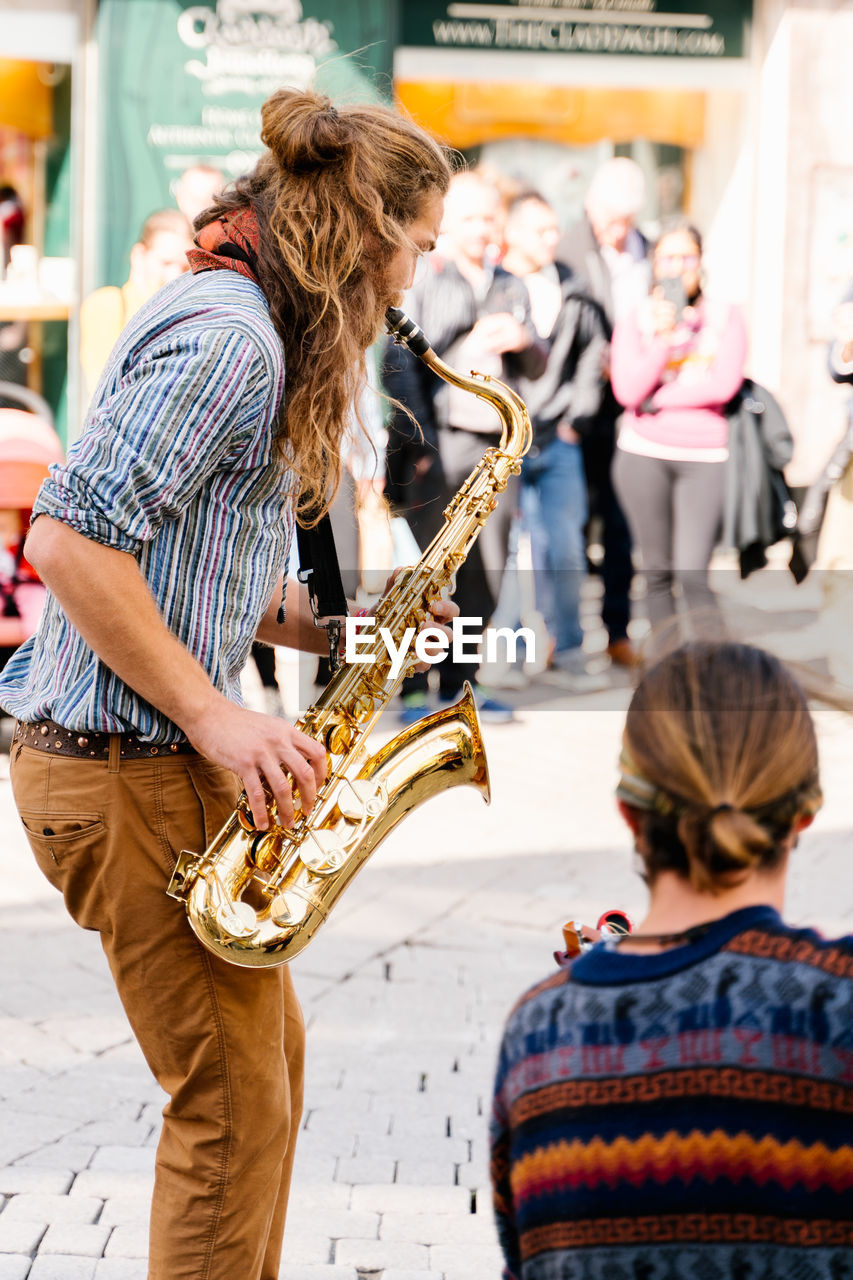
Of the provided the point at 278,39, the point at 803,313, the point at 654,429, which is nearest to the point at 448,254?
the point at 654,429

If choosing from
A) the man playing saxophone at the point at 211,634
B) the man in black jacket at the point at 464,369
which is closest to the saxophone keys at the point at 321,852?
the man playing saxophone at the point at 211,634

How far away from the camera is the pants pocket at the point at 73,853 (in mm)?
1987

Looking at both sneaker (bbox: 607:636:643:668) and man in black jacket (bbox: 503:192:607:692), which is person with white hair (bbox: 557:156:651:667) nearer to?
sneaker (bbox: 607:636:643:668)

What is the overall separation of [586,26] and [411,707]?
4.26 m

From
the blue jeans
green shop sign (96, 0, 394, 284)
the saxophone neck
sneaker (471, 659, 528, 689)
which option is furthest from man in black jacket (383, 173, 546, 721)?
the saxophone neck

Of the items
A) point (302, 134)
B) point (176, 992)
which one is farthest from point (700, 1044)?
point (302, 134)

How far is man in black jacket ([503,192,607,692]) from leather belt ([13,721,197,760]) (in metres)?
5.09

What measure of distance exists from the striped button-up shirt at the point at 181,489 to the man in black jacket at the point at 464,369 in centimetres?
453

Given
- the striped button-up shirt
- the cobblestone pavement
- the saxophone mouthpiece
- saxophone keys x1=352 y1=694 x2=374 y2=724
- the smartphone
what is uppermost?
the smartphone

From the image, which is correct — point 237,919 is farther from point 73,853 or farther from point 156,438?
point 156,438

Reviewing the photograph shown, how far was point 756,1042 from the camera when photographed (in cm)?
135

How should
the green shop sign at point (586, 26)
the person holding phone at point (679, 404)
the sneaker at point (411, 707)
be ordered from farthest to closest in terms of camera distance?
1. the green shop sign at point (586, 26)
2. the person holding phone at point (679, 404)
3. the sneaker at point (411, 707)

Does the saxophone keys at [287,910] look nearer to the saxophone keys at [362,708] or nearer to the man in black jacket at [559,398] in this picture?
the saxophone keys at [362,708]

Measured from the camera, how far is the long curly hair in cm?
200
